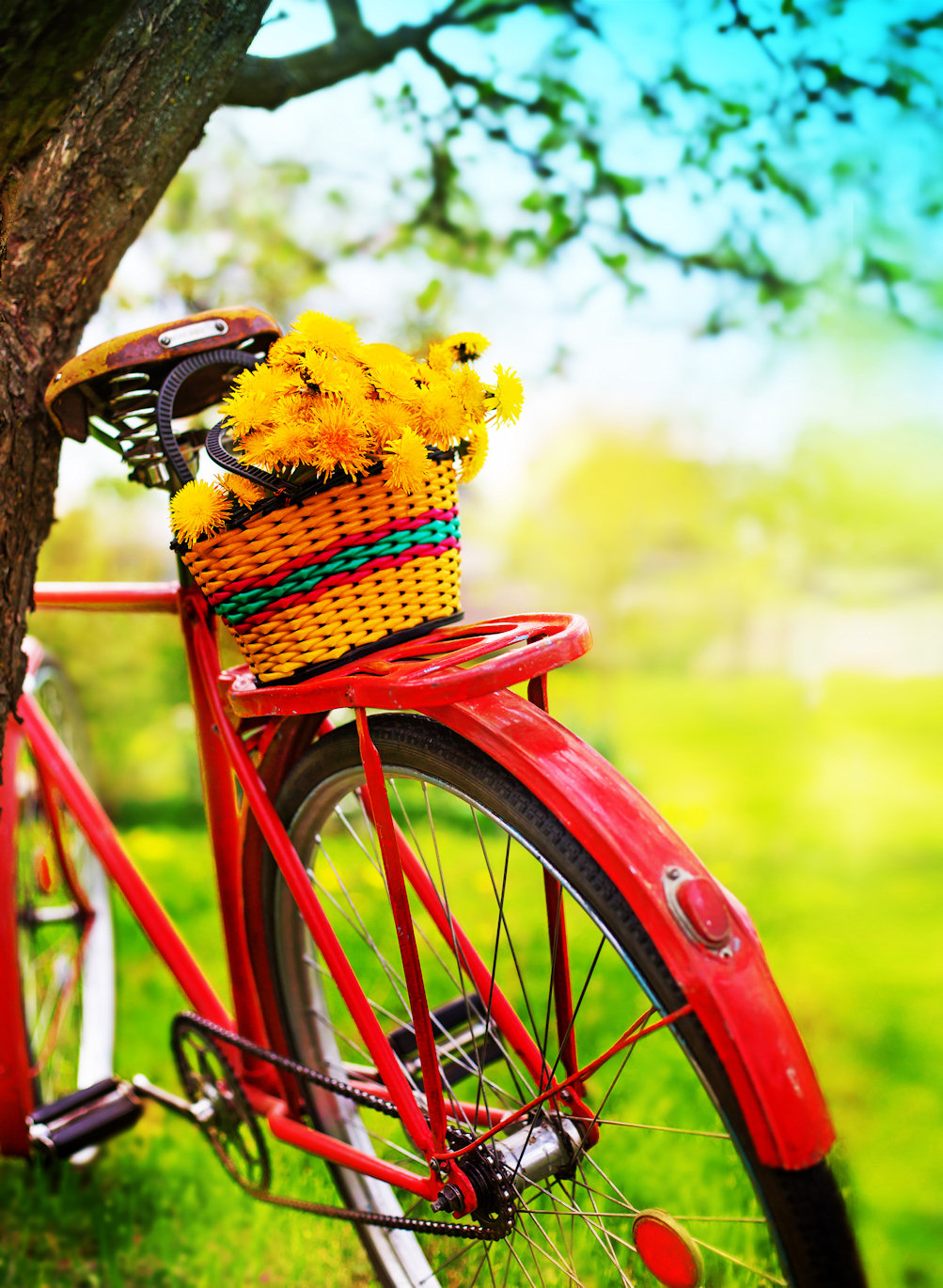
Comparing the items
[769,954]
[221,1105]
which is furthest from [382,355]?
[769,954]

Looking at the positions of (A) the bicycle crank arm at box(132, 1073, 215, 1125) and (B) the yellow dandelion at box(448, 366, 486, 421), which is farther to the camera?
(A) the bicycle crank arm at box(132, 1073, 215, 1125)

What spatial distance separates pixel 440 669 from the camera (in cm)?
90

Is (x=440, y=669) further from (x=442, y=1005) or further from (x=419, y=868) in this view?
(x=442, y=1005)

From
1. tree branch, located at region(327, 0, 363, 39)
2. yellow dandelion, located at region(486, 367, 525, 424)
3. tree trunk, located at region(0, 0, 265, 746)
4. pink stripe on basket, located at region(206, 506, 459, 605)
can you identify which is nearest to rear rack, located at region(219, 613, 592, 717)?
pink stripe on basket, located at region(206, 506, 459, 605)

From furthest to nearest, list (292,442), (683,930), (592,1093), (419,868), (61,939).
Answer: (61,939)
(592,1093)
(419,868)
(292,442)
(683,930)

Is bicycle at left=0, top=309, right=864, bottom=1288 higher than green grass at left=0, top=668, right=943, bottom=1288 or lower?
higher

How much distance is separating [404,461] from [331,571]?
0.14 metres

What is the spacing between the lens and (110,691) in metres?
3.44

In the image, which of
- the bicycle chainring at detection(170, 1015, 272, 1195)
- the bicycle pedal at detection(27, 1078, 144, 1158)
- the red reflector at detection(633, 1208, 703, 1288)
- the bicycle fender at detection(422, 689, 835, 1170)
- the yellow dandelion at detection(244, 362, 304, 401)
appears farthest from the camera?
the bicycle pedal at detection(27, 1078, 144, 1158)

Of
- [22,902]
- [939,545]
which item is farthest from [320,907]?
[939,545]

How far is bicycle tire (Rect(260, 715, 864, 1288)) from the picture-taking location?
2.45 ft

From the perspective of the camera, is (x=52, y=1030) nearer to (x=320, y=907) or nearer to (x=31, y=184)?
(x=320, y=907)

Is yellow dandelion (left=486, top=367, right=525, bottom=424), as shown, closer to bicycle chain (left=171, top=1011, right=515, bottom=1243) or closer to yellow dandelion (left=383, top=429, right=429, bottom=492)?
yellow dandelion (left=383, top=429, right=429, bottom=492)

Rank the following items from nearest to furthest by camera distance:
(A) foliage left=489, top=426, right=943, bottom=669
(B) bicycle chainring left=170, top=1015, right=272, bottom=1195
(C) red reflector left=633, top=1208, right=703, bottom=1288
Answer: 1. (C) red reflector left=633, top=1208, right=703, bottom=1288
2. (B) bicycle chainring left=170, top=1015, right=272, bottom=1195
3. (A) foliage left=489, top=426, right=943, bottom=669
